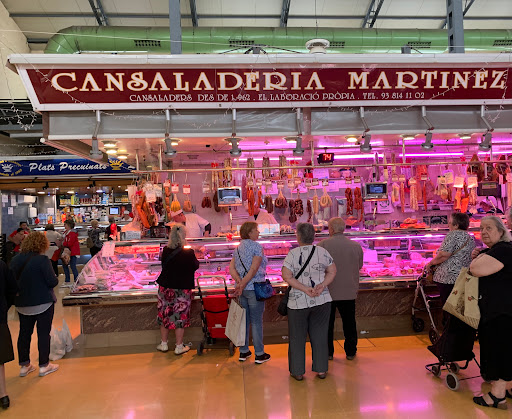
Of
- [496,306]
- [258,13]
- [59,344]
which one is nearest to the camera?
[496,306]

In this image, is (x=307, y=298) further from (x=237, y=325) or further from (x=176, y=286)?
(x=176, y=286)

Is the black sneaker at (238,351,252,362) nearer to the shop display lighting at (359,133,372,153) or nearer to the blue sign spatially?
the shop display lighting at (359,133,372,153)

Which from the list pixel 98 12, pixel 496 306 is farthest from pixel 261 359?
pixel 98 12

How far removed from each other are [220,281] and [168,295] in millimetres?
967

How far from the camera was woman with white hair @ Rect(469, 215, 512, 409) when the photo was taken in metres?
3.54

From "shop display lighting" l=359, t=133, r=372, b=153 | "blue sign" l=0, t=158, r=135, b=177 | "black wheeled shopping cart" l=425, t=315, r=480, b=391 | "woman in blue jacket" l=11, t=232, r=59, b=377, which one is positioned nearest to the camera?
"black wheeled shopping cart" l=425, t=315, r=480, b=391

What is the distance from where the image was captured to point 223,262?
628cm

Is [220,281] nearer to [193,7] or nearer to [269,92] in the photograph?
[269,92]

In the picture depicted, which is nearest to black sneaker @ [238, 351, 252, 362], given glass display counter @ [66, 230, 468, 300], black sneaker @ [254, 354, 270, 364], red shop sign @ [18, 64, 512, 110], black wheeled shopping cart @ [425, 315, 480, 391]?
black sneaker @ [254, 354, 270, 364]

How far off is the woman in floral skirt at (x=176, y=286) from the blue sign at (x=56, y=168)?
704cm

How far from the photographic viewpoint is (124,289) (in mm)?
5730

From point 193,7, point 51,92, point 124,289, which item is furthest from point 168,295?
point 193,7

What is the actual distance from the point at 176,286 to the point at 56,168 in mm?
8702

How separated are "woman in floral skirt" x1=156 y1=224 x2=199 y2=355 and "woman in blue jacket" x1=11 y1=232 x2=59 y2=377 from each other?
1.35 metres
